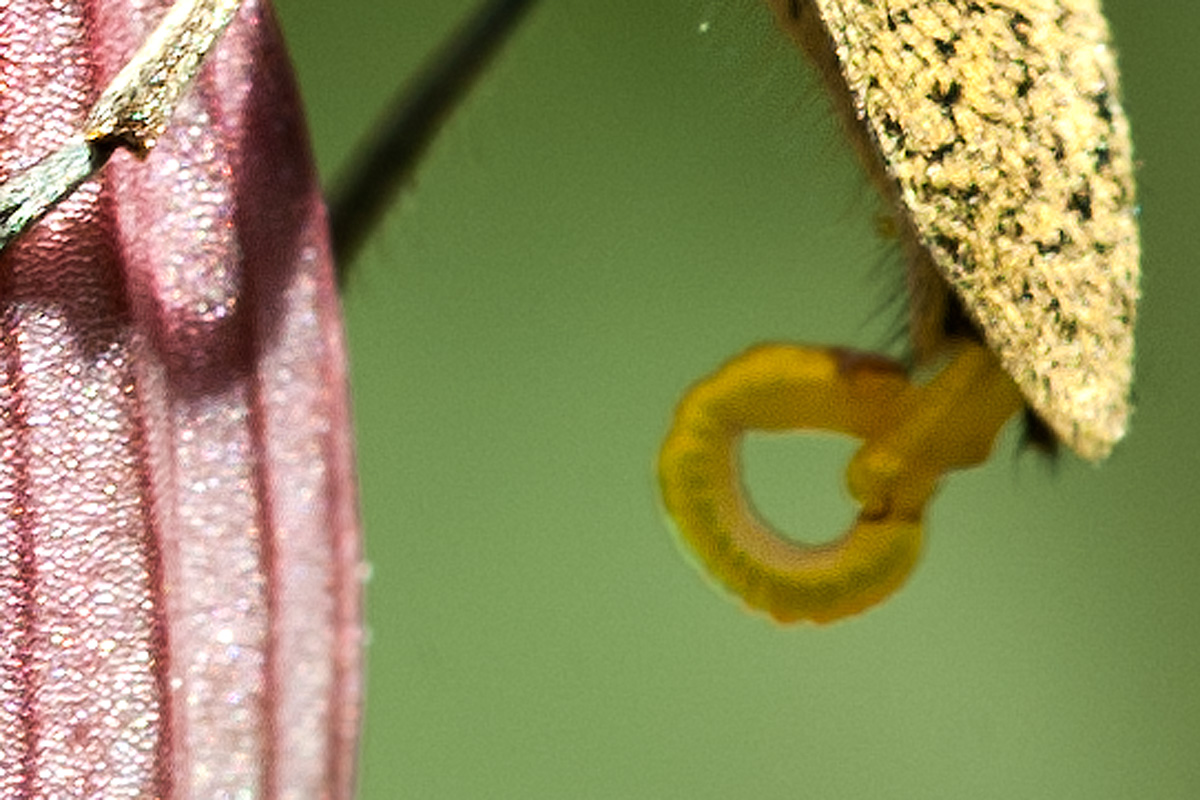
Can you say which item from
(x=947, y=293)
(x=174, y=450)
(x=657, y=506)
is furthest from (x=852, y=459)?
(x=657, y=506)

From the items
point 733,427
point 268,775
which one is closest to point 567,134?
point 733,427

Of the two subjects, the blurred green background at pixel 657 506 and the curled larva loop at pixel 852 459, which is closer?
the curled larva loop at pixel 852 459

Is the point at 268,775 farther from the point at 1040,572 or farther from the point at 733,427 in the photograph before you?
the point at 1040,572

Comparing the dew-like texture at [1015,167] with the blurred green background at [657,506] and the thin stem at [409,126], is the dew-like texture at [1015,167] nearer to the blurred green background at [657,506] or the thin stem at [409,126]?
the thin stem at [409,126]

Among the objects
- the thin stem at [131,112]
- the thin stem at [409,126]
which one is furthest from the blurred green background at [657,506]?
the thin stem at [131,112]

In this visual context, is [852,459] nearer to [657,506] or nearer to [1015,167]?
[1015,167]

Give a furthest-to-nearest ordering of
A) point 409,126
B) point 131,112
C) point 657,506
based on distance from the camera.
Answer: point 657,506, point 409,126, point 131,112
